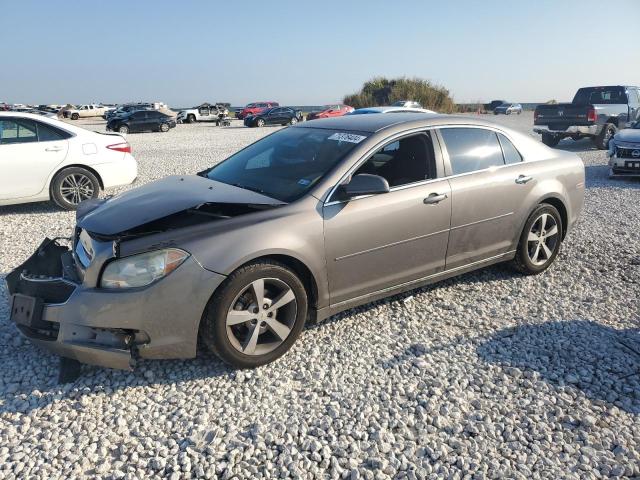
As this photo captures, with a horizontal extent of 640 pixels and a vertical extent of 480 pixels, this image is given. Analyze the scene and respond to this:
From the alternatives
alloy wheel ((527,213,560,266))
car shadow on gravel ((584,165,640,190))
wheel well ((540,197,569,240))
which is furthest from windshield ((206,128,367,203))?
car shadow on gravel ((584,165,640,190))

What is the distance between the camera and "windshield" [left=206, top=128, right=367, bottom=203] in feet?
12.2

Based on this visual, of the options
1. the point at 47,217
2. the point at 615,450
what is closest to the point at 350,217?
the point at 615,450

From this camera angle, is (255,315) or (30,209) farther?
(30,209)

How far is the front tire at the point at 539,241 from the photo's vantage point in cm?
473

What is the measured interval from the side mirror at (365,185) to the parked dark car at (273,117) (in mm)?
30885

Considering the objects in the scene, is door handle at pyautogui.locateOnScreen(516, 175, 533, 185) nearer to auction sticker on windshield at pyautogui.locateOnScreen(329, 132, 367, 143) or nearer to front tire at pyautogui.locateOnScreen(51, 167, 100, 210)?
auction sticker on windshield at pyautogui.locateOnScreen(329, 132, 367, 143)

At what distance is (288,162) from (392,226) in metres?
1.03

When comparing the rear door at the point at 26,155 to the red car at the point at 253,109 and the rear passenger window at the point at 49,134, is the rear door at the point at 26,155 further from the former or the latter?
the red car at the point at 253,109

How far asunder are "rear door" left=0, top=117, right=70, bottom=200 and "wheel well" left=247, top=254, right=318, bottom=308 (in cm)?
560

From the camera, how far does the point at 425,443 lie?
2641 millimetres

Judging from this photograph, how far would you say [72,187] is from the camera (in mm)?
7645

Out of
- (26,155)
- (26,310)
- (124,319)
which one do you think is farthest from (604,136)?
(26,310)

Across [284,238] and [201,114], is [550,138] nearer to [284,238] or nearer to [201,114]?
[284,238]

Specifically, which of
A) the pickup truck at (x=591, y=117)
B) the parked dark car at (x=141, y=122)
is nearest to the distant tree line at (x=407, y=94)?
the parked dark car at (x=141, y=122)
